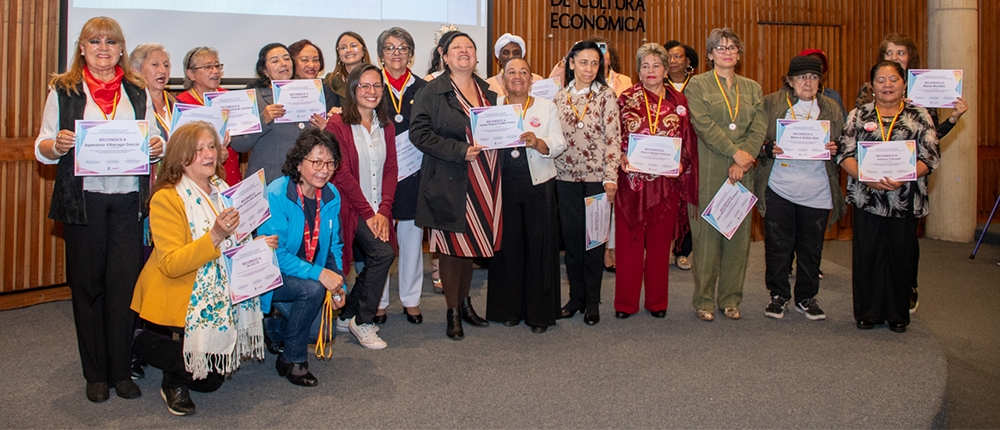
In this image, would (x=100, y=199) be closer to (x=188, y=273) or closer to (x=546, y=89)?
(x=188, y=273)

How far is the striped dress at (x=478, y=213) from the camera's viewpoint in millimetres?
3889

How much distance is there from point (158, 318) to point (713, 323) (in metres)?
2.86

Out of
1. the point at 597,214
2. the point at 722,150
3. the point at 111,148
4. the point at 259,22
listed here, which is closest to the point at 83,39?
the point at 111,148

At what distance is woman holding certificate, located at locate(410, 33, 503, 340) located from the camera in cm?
383

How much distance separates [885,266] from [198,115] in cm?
361

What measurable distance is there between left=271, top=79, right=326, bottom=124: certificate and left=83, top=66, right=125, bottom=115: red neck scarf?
874 mm

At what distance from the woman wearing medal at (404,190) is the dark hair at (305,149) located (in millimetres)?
842

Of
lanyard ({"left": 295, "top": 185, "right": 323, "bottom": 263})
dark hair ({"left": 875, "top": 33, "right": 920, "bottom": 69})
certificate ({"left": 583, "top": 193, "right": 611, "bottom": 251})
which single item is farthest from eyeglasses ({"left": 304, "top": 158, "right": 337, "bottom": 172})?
dark hair ({"left": 875, "top": 33, "right": 920, "bottom": 69})

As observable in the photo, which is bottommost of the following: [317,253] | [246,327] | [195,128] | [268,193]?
[246,327]

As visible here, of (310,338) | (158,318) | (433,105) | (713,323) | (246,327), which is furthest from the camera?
(713,323)

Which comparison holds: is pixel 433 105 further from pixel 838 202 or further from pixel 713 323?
pixel 838 202

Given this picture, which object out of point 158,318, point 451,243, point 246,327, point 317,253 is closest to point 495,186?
point 451,243

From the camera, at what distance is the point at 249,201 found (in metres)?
2.86

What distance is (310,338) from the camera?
3.53 m
